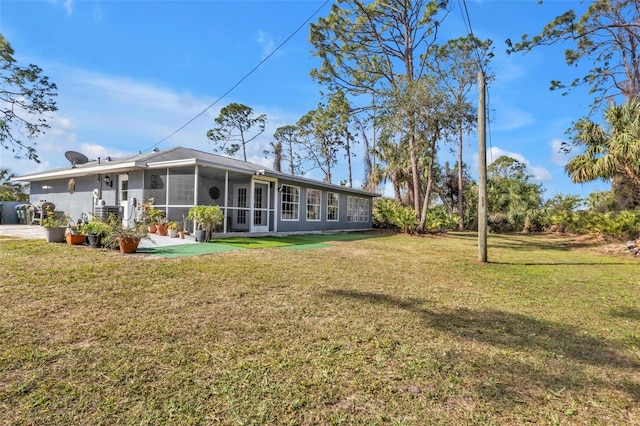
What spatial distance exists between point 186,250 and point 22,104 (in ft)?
34.9

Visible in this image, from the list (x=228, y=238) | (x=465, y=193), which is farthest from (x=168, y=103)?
(x=465, y=193)

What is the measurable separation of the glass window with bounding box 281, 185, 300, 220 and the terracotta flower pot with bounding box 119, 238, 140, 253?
683cm

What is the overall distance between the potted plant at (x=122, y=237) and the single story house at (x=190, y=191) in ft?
9.60

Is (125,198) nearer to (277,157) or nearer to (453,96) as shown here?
(453,96)

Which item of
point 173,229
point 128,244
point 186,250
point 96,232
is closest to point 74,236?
point 96,232

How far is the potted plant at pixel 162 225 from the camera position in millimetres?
9844

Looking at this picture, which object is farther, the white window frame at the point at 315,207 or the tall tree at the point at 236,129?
the tall tree at the point at 236,129

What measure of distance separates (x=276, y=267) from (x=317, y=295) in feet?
5.98

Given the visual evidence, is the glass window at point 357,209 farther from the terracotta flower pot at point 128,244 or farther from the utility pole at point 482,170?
the terracotta flower pot at point 128,244

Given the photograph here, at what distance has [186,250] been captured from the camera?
23.5ft

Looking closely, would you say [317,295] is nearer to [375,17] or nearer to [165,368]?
[165,368]

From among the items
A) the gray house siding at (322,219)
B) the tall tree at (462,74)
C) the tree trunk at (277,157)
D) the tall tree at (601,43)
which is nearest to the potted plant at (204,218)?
the gray house siding at (322,219)

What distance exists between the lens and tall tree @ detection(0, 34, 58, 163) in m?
11.4

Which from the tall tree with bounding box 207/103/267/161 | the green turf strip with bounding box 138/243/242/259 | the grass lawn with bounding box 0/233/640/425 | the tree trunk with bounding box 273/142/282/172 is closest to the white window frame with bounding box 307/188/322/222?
the green turf strip with bounding box 138/243/242/259
